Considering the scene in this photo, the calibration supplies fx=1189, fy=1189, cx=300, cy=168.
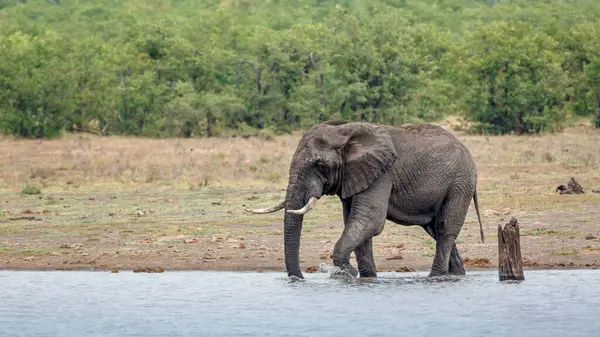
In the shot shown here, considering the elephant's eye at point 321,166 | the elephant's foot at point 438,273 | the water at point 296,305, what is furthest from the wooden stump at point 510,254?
the elephant's eye at point 321,166

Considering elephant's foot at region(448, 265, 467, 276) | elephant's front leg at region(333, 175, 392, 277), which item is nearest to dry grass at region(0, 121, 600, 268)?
elephant's foot at region(448, 265, 467, 276)

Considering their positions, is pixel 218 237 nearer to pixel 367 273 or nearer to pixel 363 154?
pixel 367 273

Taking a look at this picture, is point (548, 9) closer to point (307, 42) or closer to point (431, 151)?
point (307, 42)

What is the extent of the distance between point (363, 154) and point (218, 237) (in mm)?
4889

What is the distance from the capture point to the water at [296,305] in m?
11.3

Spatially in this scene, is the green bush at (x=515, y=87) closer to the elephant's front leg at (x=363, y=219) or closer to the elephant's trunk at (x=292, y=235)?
Result: the elephant's front leg at (x=363, y=219)

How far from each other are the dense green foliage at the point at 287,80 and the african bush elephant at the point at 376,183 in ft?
90.4

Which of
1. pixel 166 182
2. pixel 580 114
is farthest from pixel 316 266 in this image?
pixel 580 114

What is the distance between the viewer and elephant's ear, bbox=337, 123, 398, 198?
43.0ft

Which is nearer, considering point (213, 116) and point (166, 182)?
point (166, 182)

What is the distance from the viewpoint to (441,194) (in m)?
13.7

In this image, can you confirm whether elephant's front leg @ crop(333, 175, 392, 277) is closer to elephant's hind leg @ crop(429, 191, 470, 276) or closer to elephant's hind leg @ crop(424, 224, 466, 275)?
elephant's hind leg @ crop(429, 191, 470, 276)

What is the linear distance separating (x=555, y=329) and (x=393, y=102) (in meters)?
32.8

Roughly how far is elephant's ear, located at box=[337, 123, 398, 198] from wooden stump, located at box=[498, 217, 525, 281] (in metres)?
1.52
